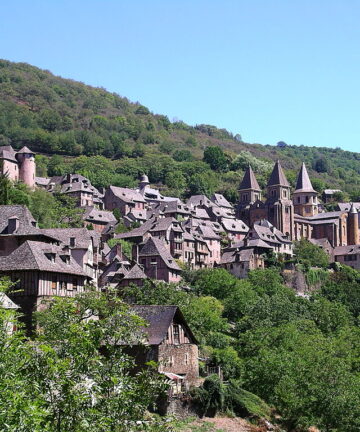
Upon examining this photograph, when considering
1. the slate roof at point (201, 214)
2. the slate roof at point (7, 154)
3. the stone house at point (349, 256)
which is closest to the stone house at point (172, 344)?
the slate roof at point (7, 154)

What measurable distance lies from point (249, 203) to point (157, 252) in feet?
191

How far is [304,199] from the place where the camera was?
5989 inches

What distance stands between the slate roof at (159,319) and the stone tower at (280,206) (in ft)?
267

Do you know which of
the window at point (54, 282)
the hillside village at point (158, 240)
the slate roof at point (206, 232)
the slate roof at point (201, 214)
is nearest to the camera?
the hillside village at point (158, 240)

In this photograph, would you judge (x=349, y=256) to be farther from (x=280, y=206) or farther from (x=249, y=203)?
(x=249, y=203)

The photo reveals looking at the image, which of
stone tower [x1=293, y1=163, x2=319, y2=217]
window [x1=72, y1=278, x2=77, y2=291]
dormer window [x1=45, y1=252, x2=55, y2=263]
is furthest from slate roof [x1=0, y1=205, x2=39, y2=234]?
stone tower [x1=293, y1=163, x2=319, y2=217]

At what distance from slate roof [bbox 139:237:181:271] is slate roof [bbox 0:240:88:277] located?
35229 mm

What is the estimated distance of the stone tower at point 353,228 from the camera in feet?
470

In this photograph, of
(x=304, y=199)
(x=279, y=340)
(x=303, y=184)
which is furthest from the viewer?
(x=303, y=184)

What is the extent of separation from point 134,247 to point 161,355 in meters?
46.6

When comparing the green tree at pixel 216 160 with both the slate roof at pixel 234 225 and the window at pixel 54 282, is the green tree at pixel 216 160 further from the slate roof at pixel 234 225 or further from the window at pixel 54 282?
the window at pixel 54 282

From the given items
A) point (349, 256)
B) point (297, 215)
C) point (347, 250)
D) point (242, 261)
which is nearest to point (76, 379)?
point (242, 261)

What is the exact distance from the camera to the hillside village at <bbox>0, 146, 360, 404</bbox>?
54.4 m

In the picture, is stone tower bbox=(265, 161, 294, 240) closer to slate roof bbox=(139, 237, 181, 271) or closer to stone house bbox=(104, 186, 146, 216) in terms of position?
stone house bbox=(104, 186, 146, 216)
